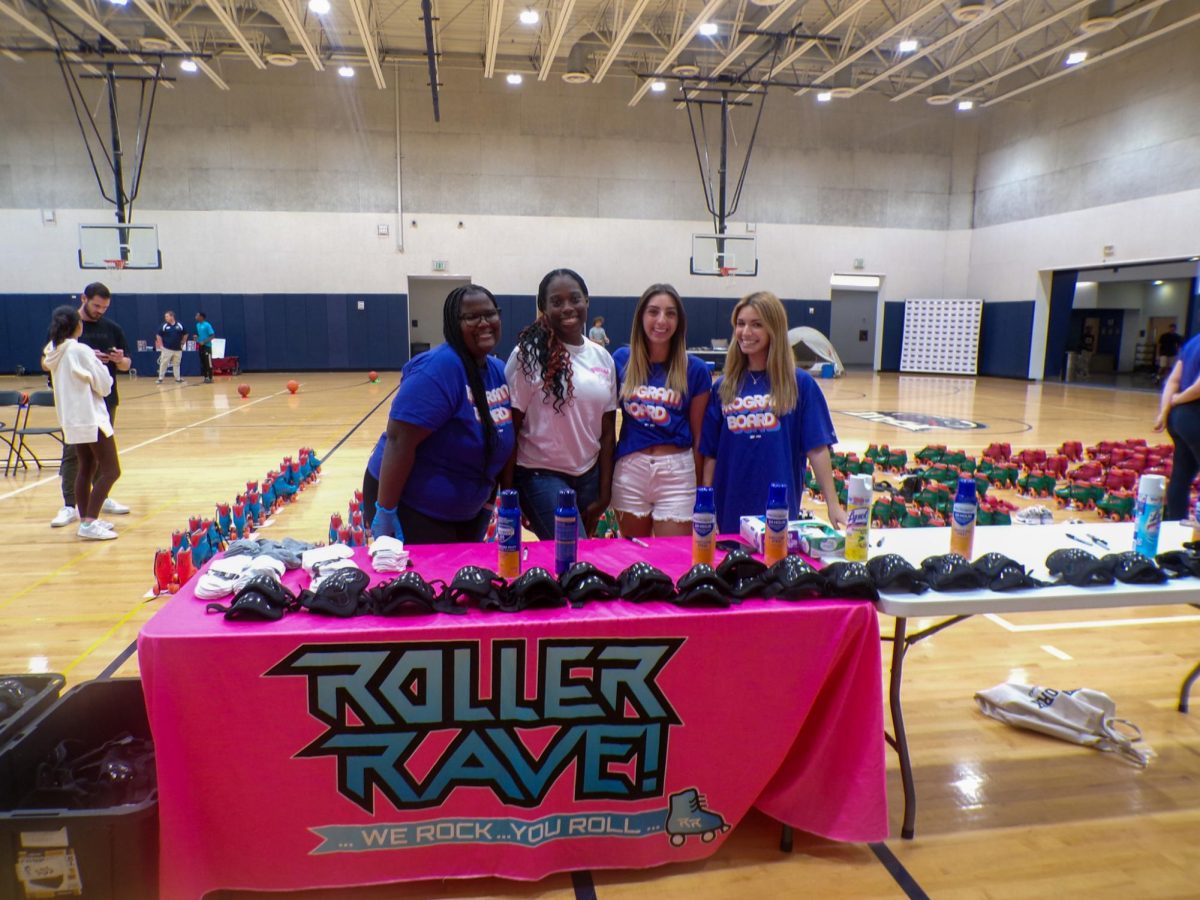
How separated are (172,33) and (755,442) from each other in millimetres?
16589

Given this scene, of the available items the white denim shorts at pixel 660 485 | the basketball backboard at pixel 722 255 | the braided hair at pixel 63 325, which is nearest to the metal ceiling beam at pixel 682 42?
the basketball backboard at pixel 722 255

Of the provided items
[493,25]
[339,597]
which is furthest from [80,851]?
[493,25]

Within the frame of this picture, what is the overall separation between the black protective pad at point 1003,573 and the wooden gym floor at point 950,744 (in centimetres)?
38

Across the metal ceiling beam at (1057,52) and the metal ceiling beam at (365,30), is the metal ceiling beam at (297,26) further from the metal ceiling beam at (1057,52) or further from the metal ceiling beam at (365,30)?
the metal ceiling beam at (1057,52)

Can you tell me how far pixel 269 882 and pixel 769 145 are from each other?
22877 mm

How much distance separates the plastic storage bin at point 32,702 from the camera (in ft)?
7.29

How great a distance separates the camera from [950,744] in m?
3.00

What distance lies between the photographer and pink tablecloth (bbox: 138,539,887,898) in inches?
80.0

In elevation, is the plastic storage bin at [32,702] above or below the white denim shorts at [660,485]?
below

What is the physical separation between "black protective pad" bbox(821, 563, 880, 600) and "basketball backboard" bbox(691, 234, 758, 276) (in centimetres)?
1814

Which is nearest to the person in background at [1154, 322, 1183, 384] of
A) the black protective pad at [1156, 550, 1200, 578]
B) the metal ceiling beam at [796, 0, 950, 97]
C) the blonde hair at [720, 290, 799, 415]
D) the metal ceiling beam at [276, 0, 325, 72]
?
the metal ceiling beam at [796, 0, 950, 97]

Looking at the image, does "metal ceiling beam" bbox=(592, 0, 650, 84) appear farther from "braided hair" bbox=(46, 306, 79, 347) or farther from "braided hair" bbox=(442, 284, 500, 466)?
"braided hair" bbox=(442, 284, 500, 466)

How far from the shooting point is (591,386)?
321cm

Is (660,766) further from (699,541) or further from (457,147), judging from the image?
(457,147)
